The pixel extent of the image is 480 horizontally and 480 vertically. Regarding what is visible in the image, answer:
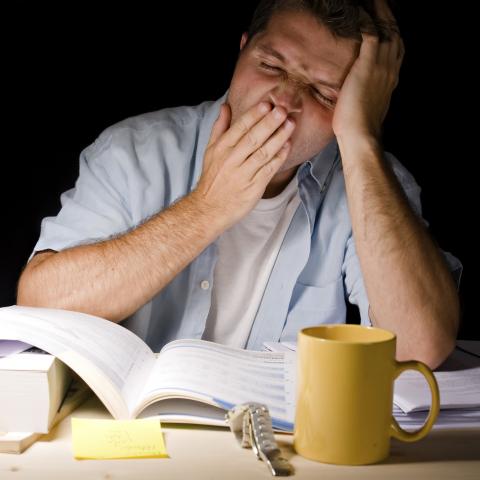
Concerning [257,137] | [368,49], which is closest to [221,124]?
[257,137]

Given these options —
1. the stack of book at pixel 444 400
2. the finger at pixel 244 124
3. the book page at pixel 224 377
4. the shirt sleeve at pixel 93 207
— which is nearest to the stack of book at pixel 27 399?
the book page at pixel 224 377

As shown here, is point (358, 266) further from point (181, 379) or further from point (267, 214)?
point (181, 379)

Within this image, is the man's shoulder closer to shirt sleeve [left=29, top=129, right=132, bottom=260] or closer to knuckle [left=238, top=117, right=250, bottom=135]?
shirt sleeve [left=29, top=129, right=132, bottom=260]

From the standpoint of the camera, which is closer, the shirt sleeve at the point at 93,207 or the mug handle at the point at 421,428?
the mug handle at the point at 421,428

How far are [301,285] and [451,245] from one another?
1.80 feet

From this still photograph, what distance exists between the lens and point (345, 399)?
0.77 metres

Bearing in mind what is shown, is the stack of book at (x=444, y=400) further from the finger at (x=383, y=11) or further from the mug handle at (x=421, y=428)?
the finger at (x=383, y=11)

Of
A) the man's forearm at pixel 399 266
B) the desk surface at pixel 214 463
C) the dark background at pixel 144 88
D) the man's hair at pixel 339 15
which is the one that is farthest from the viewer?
the dark background at pixel 144 88

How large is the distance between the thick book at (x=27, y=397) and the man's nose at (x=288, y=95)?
78cm

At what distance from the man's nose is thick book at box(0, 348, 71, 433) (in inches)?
30.5

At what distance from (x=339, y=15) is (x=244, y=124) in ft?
1.02

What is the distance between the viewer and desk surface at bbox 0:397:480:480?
0.75 m

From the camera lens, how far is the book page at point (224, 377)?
877 millimetres

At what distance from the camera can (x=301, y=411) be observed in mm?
794
